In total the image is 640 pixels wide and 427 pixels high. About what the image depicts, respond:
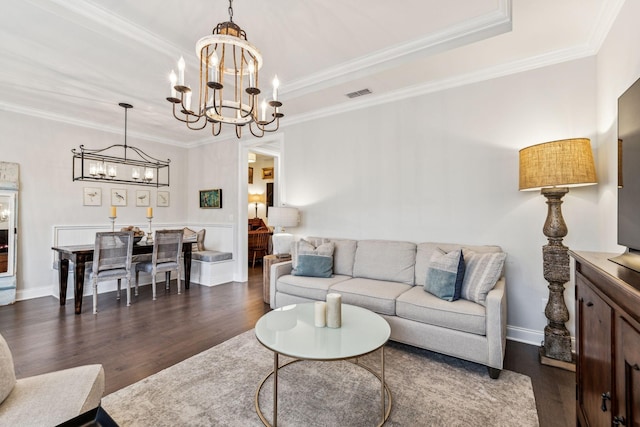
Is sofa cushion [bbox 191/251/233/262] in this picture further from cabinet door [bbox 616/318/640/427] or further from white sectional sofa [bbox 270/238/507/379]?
cabinet door [bbox 616/318/640/427]

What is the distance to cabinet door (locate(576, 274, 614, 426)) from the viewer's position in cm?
114

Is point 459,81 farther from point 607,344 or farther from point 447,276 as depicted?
point 607,344

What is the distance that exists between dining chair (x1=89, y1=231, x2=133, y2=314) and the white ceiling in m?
1.85

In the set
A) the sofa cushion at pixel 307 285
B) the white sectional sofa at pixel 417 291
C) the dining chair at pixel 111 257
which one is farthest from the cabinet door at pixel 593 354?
the dining chair at pixel 111 257

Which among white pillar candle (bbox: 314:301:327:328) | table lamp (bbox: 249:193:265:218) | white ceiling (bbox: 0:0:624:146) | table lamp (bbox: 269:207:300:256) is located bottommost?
white pillar candle (bbox: 314:301:327:328)

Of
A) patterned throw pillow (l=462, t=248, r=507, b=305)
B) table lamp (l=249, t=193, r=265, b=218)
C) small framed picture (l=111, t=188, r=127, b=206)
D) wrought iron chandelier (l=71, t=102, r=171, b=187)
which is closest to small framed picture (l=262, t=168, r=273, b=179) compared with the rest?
table lamp (l=249, t=193, r=265, b=218)

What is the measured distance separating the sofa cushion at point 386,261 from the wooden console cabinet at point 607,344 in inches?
64.4

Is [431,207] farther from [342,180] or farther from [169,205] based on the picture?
[169,205]

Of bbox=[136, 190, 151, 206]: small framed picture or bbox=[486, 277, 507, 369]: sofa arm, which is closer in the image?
bbox=[486, 277, 507, 369]: sofa arm

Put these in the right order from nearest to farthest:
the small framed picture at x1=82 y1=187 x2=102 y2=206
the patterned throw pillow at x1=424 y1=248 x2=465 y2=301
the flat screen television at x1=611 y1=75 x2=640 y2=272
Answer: the flat screen television at x1=611 y1=75 x2=640 y2=272, the patterned throw pillow at x1=424 y1=248 x2=465 y2=301, the small framed picture at x1=82 y1=187 x2=102 y2=206

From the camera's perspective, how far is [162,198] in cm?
580

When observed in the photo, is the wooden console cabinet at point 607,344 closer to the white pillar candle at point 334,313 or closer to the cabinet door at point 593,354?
the cabinet door at point 593,354

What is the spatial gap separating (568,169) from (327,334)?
218cm

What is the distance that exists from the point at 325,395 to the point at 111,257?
3.38 m
